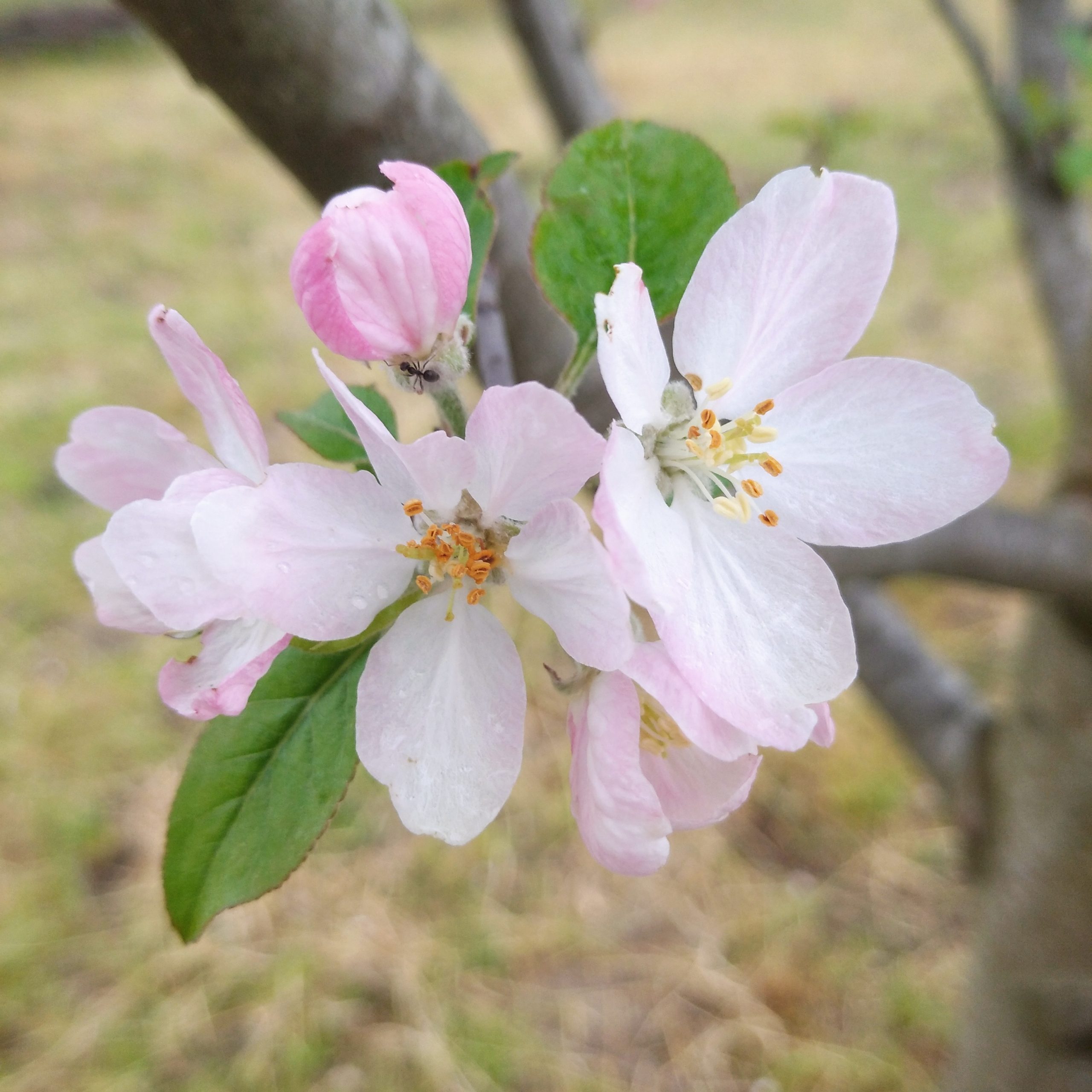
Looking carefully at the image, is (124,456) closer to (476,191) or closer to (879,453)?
(476,191)

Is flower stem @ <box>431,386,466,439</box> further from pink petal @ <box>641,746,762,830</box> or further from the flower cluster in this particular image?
pink petal @ <box>641,746,762,830</box>

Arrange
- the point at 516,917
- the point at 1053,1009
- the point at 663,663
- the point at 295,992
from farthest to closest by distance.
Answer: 1. the point at 516,917
2. the point at 295,992
3. the point at 1053,1009
4. the point at 663,663

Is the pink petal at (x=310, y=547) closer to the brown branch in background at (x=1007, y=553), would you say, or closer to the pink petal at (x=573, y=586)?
the pink petal at (x=573, y=586)

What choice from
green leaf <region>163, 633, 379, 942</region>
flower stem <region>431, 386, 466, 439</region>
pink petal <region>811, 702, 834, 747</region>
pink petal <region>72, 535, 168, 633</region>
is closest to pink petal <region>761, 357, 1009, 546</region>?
pink petal <region>811, 702, 834, 747</region>

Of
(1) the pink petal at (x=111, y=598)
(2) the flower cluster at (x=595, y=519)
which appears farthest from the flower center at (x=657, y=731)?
(1) the pink petal at (x=111, y=598)

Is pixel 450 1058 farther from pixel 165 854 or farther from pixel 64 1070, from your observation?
pixel 165 854

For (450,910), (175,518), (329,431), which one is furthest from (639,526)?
(450,910)

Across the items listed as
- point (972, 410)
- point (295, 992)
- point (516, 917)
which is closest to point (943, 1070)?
point (516, 917)
